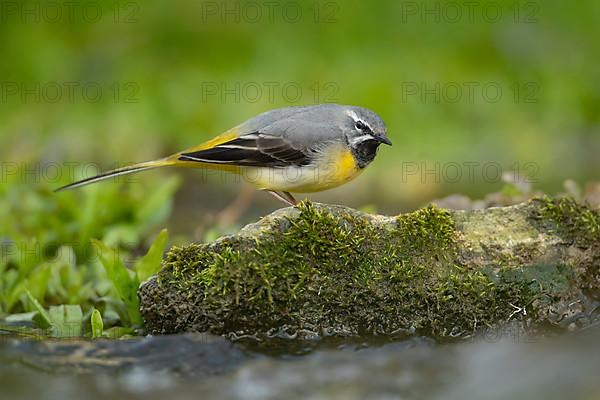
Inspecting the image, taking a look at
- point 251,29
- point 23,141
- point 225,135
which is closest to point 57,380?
point 225,135

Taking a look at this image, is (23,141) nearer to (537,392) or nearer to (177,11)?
(177,11)

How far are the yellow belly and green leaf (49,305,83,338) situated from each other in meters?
1.81

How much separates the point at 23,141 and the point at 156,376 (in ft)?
23.6

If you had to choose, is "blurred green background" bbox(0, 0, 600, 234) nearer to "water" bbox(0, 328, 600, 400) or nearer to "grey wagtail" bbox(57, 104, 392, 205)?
"grey wagtail" bbox(57, 104, 392, 205)

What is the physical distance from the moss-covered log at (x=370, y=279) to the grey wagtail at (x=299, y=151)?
1044 mm

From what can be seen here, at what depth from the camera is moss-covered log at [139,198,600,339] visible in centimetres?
606

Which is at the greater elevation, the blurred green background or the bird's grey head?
the blurred green background

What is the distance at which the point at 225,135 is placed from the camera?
780 cm

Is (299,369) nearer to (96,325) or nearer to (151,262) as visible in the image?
(96,325)
